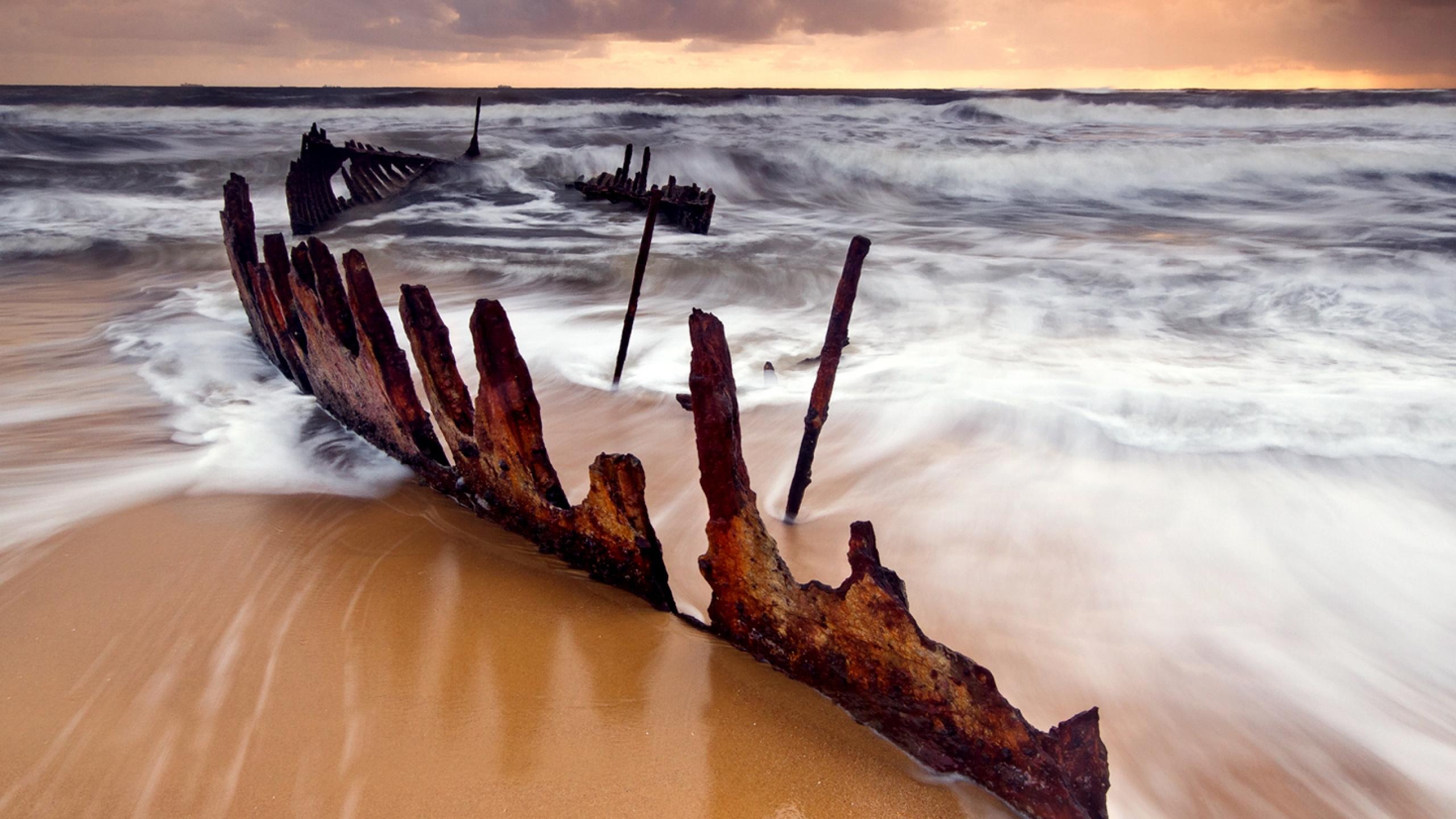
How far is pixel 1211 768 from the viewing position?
2.21 meters

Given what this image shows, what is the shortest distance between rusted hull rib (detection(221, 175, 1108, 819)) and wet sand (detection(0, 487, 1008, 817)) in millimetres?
89

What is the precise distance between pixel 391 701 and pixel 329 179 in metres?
11.4

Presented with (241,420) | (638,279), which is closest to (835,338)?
(638,279)

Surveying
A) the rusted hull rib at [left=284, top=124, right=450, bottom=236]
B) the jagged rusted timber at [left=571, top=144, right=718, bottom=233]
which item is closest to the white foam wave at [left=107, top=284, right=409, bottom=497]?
the rusted hull rib at [left=284, top=124, right=450, bottom=236]

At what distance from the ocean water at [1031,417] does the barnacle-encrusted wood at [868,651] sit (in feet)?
1.69

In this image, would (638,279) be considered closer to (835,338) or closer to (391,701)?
(835,338)

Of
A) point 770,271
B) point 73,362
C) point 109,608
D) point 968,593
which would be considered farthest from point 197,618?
point 770,271

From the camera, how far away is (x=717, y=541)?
85.1 inches

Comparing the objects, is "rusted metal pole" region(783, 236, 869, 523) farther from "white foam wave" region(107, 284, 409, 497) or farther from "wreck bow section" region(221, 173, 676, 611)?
"white foam wave" region(107, 284, 409, 497)

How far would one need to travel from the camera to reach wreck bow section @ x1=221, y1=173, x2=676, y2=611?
8.06ft

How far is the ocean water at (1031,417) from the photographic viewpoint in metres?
2.59

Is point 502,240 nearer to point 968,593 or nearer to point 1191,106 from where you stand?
point 968,593

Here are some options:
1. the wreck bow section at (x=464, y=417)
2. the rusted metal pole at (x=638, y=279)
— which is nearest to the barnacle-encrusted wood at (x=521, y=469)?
the wreck bow section at (x=464, y=417)

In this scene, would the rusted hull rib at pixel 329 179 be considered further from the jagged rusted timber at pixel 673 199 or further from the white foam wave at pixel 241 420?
the white foam wave at pixel 241 420
